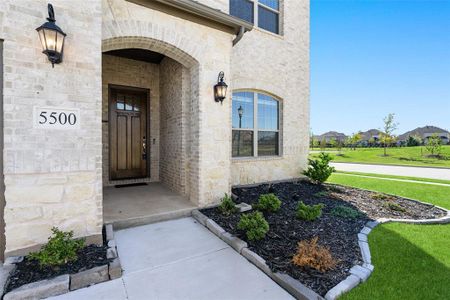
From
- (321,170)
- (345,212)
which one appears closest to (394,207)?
(345,212)

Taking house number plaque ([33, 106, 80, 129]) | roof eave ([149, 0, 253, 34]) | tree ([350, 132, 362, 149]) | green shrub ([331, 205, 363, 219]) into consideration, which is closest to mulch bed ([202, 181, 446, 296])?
green shrub ([331, 205, 363, 219])

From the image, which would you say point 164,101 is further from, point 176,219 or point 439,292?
point 439,292

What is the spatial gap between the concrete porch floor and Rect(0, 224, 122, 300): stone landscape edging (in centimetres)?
108

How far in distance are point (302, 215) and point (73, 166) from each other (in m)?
4.05

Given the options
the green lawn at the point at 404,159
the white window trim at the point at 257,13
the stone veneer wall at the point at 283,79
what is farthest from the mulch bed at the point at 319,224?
the green lawn at the point at 404,159

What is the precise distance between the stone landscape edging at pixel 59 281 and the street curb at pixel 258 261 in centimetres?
158

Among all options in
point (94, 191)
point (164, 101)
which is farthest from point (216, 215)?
point (164, 101)

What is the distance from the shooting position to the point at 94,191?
10.8 ft

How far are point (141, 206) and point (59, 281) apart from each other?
224 cm

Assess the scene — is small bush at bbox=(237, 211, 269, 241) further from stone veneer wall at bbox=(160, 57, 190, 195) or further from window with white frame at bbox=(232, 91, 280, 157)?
window with white frame at bbox=(232, 91, 280, 157)

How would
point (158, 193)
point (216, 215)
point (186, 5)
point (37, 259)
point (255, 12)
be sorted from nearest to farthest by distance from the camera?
point (37, 259) → point (186, 5) → point (216, 215) → point (158, 193) → point (255, 12)

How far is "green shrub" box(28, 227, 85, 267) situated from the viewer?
262 cm

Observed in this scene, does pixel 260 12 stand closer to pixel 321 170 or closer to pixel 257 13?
pixel 257 13

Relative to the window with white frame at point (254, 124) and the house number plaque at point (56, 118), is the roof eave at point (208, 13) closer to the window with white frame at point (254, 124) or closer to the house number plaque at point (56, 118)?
the window with white frame at point (254, 124)
